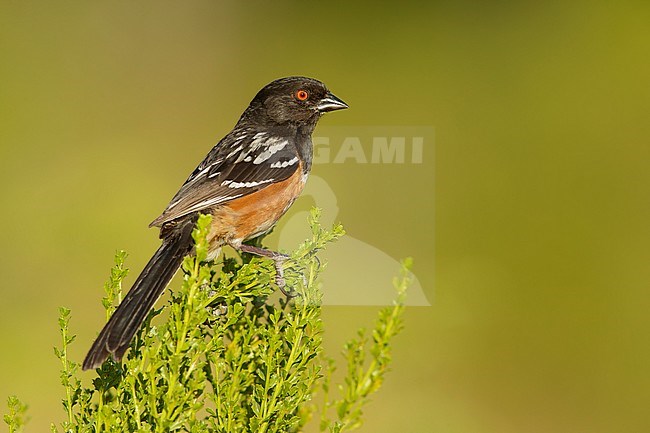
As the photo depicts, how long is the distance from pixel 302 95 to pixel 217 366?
153 centimetres

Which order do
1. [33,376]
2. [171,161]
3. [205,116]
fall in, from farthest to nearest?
[205,116], [171,161], [33,376]

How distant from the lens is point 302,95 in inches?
125

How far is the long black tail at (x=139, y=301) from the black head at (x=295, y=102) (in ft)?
2.76

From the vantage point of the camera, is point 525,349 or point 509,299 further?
point 509,299

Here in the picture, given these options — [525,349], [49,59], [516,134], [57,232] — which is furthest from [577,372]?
[49,59]

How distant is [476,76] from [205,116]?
94.7 inches

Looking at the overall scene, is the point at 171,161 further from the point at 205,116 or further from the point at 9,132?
the point at 9,132

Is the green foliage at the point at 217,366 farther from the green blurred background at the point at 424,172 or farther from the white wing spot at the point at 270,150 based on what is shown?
the green blurred background at the point at 424,172

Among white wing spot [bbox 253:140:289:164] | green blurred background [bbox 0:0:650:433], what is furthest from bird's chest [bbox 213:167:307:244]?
green blurred background [bbox 0:0:650:433]

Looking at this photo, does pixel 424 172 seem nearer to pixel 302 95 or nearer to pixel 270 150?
pixel 302 95

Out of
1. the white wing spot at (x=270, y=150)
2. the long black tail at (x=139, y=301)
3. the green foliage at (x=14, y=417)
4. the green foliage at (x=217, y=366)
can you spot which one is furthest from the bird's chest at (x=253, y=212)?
the green foliage at (x=14, y=417)

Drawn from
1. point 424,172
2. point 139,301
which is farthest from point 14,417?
point 424,172

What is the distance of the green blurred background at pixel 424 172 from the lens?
15.9 ft

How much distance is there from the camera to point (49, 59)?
754 cm
